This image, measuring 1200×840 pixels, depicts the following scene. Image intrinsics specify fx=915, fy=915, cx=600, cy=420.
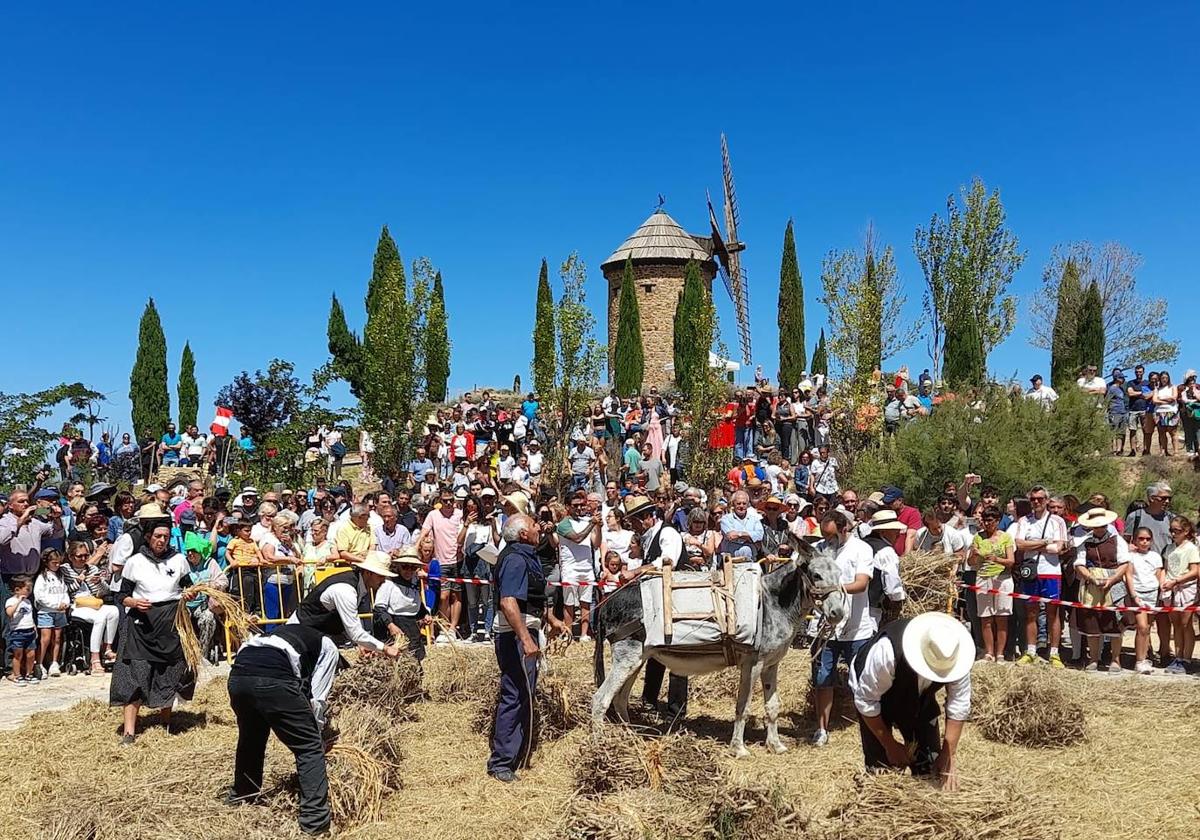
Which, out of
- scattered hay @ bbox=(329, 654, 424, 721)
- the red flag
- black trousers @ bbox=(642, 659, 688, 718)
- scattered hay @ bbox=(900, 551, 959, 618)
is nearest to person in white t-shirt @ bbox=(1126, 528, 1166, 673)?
scattered hay @ bbox=(900, 551, 959, 618)

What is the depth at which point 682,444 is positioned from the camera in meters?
22.5

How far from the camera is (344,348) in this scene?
45719mm

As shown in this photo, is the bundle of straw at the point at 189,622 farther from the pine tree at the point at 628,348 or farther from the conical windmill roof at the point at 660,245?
the conical windmill roof at the point at 660,245

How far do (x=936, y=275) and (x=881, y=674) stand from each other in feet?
87.9

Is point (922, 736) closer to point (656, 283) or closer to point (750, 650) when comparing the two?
point (750, 650)

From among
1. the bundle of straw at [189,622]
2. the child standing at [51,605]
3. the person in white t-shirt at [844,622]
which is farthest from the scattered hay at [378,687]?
the child standing at [51,605]

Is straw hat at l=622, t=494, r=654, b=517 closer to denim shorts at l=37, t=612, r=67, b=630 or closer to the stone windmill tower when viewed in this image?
denim shorts at l=37, t=612, r=67, b=630

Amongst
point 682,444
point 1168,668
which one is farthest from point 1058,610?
point 682,444

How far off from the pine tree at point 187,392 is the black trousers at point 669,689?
3893 centimetres

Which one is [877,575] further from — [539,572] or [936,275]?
[936,275]

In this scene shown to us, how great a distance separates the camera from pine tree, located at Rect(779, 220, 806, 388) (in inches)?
1750

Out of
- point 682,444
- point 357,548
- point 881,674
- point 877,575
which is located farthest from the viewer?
point 682,444

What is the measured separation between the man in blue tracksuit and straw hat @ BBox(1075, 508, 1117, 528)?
7211mm

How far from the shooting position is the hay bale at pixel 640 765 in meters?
6.20
